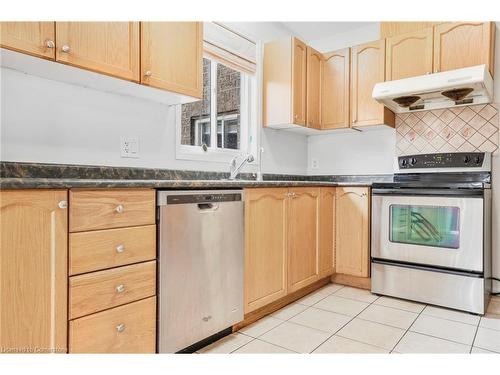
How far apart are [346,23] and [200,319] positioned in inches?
119

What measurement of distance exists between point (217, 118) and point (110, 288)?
192cm

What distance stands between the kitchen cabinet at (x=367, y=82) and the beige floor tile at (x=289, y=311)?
1.72 metres

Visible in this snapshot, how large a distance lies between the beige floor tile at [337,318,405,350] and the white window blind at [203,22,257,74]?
85.7 inches

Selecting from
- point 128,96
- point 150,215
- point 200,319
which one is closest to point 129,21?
point 128,96

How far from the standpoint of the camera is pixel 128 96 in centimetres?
207

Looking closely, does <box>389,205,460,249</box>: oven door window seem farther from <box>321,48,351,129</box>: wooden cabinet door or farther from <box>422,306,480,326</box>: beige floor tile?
<box>321,48,351,129</box>: wooden cabinet door

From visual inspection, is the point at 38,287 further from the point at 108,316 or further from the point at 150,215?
the point at 150,215

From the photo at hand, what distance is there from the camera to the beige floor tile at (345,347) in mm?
1792

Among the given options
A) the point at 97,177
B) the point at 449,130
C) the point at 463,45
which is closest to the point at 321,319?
the point at 97,177

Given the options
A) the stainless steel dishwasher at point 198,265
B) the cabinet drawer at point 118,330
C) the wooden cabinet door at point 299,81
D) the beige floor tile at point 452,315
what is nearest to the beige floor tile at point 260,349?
the stainless steel dishwasher at point 198,265

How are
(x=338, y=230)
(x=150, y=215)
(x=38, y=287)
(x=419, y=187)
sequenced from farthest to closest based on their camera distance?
(x=338, y=230) → (x=419, y=187) → (x=150, y=215) → (x=38, y=287)

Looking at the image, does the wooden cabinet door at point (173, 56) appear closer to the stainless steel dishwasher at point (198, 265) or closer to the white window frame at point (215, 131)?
the white window frame at point (215, 131)

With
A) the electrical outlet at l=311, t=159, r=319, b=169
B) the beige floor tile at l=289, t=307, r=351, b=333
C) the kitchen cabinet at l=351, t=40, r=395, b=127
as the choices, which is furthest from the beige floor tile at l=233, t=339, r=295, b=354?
the electrical outlet at l=311, t=159, r=319, b=169

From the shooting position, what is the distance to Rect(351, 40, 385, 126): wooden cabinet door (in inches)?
121
